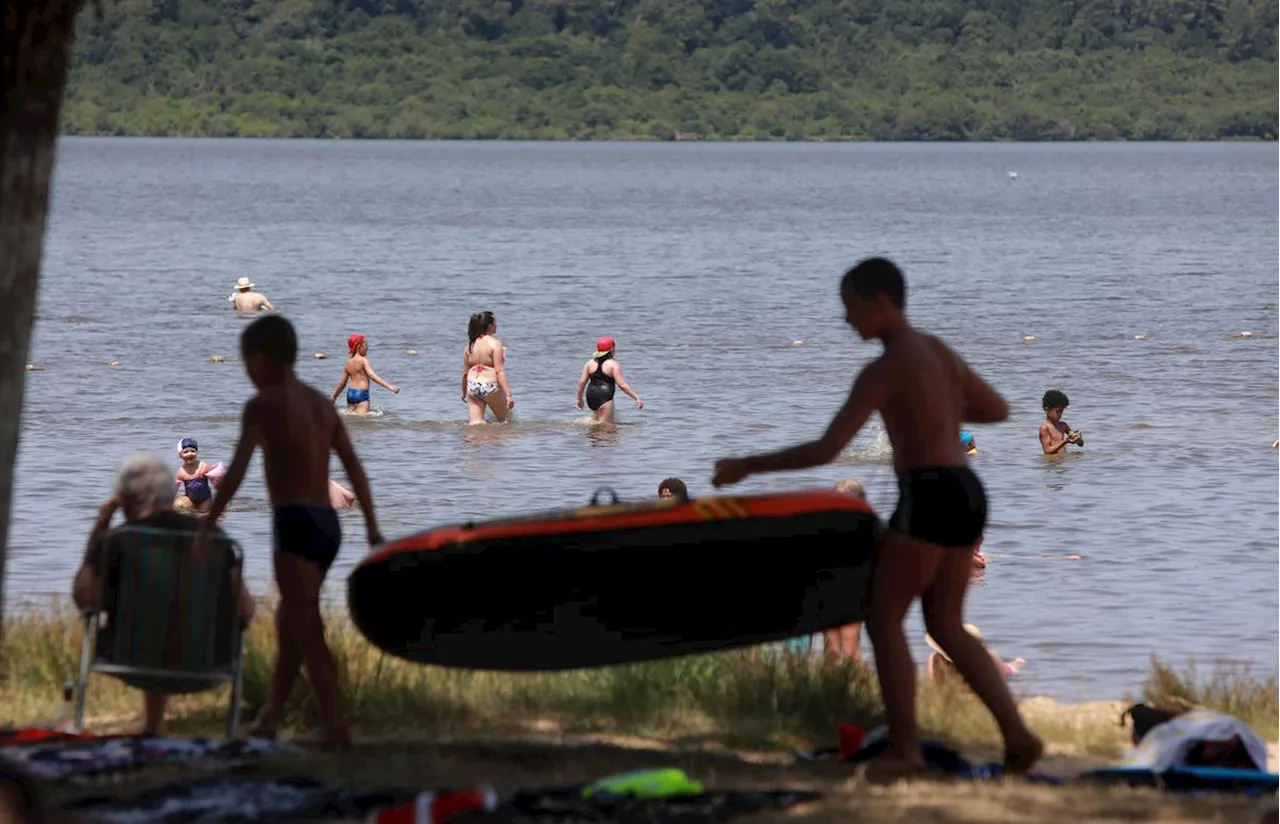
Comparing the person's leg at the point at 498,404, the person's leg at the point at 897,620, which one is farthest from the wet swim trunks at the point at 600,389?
the person's leg at the point at 897,620

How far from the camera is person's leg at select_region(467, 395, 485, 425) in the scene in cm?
2225

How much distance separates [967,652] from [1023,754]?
40 cm

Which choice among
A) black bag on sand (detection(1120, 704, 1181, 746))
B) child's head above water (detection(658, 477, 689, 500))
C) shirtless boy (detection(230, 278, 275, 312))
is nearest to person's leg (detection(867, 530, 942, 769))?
black bag on sand (detection(1120, 704, 1181, 746))

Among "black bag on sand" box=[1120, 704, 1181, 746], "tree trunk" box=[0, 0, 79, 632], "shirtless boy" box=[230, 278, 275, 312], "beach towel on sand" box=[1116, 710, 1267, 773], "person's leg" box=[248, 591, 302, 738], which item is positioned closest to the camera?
"tree trunk" box=[0, 0, 79, 632]

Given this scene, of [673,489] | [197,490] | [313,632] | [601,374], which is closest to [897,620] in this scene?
[313,632]

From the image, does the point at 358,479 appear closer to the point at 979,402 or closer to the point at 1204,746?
the point at 979,402

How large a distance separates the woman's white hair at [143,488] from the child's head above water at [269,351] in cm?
53

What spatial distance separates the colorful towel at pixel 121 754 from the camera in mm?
6812

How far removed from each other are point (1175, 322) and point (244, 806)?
114 feet

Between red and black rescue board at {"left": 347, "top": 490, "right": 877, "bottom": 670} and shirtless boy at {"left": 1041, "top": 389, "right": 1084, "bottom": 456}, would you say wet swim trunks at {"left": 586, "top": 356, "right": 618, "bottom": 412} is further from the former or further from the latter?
red and black rescue board at {"left": 347, "top": 490, "right": 877, "bottom": 670}

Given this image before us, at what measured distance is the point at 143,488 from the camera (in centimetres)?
754

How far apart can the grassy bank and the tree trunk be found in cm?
193

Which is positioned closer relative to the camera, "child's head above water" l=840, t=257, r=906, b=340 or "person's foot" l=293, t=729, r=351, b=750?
"child's head above water" l=840, t=257, r=906, b=340

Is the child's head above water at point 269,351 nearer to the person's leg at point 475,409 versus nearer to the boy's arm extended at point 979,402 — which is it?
the boy's arm extended at point 979,402
